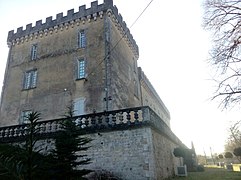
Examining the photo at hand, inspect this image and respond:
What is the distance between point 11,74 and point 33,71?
2463 millimetres

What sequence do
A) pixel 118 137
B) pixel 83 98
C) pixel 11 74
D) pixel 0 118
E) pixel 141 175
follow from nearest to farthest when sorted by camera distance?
pixel 141 175
pixel 118 137
pixel 83 98
pixel 0 118
pixel 11 74

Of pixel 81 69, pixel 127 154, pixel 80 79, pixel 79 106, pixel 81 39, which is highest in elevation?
pixel 81 39

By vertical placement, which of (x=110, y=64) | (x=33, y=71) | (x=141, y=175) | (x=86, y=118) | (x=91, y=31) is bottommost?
(x=141, y=175)

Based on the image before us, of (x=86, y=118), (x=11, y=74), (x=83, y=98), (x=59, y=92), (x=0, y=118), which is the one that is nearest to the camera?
(x=86, y=118)

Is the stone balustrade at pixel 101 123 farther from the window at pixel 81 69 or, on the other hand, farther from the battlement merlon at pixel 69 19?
the battlement merlon at pixel 69 19

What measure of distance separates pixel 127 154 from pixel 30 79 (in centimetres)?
1224

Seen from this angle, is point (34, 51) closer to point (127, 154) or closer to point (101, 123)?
point (101, 123)

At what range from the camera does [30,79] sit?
19.0 metres

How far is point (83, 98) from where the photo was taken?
52.4 feet

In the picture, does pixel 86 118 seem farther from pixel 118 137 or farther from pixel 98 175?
pixel 98 175

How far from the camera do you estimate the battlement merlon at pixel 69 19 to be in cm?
1794

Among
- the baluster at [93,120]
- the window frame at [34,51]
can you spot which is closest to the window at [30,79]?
the window frame at [34,51]

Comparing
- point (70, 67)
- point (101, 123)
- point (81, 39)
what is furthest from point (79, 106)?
point (81, 39)

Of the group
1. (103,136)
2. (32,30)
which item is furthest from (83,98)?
(32,30)
